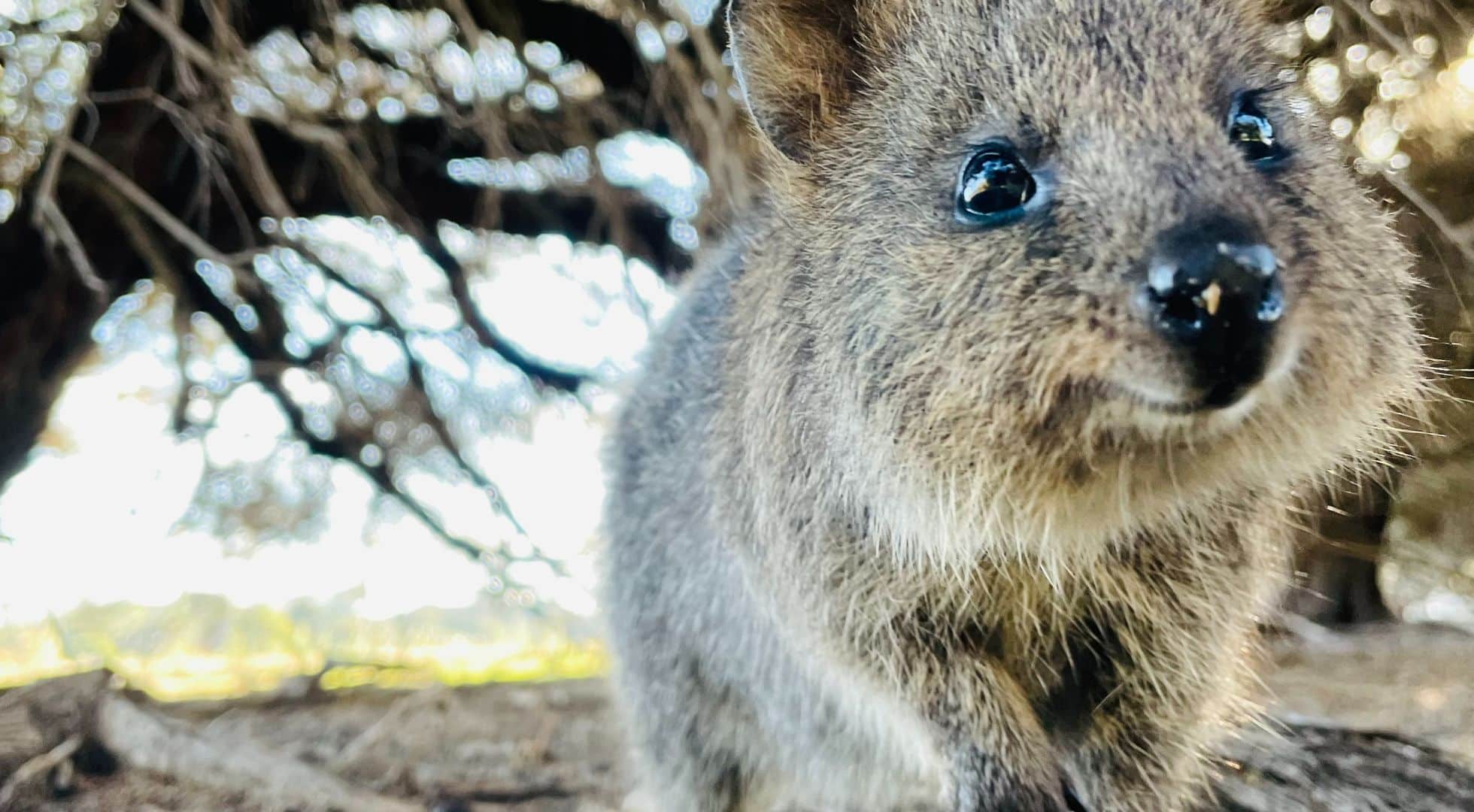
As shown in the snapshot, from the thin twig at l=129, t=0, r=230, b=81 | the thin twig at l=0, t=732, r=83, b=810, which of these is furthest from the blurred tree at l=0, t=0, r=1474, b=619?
the thin twig at l=0, t=732, r=83, b=810

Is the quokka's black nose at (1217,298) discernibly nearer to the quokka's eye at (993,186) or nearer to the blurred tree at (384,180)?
the quokka's eye at (993,186)

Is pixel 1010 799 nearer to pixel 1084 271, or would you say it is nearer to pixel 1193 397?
pixel 1193 397

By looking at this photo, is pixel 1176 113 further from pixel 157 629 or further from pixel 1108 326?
pixel 157 629

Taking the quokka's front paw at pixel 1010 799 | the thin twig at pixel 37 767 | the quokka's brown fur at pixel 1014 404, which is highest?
the quokka's brown fur at pixel 1014 404

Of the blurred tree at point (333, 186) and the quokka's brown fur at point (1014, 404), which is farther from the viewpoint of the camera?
the blurred tree at point (333, 186)

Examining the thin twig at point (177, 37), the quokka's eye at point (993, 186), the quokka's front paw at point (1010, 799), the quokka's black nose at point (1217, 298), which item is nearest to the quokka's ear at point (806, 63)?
the quokka's eye at point (993, 186)

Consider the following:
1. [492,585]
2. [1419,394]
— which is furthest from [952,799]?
[492,585]

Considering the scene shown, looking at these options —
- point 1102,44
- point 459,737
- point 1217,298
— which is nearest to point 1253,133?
point 1102,44
